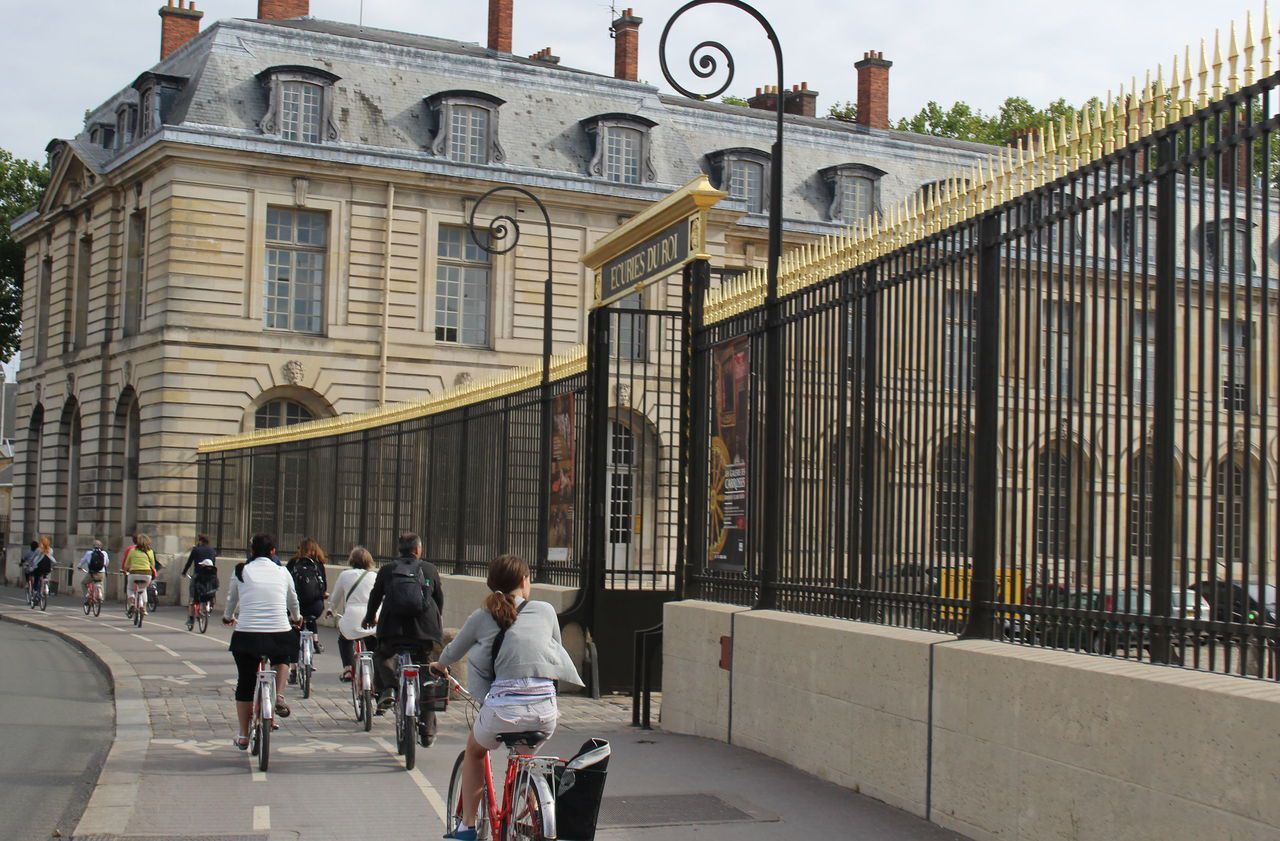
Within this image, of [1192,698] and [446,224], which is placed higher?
[446,224]

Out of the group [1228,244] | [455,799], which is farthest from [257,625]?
[1228,244]

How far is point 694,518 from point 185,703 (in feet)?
17.5

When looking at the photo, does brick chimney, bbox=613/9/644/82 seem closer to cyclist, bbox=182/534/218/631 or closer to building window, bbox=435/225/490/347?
building window, bbox=435/225/490/347

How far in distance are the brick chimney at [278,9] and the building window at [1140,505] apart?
43.0 metres

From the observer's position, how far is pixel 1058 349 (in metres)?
8.32

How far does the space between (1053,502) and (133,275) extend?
40732 mm

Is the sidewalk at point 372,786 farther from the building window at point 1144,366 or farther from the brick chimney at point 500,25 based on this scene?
the brick chimney at point 500,25

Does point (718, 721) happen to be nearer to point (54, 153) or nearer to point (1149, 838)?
point (1149, 838)

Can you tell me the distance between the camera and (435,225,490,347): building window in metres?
45.0

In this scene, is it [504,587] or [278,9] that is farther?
[278,9]

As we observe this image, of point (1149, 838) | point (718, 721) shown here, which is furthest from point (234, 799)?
point (1149, 838)

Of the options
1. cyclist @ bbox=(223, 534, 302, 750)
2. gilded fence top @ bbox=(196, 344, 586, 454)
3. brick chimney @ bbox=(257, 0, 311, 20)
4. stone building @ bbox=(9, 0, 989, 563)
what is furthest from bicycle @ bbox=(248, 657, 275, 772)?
brick chimney @ bbox=(257, 0, 311, 20)

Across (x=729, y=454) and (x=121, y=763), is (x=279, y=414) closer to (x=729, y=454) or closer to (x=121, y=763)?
(x=729, y=454)

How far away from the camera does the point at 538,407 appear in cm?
1908
